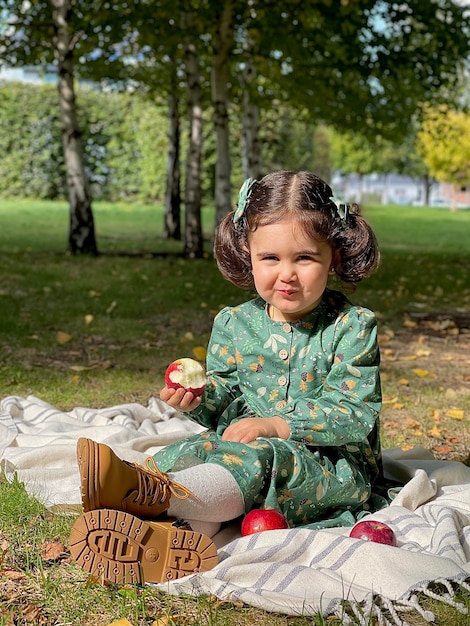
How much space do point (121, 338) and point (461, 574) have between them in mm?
4986

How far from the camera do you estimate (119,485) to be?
2.58 metres

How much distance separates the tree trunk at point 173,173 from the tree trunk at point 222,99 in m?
2.99

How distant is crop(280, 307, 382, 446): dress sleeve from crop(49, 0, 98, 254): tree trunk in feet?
31.6

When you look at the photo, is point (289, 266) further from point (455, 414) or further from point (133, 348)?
point (133, 348)

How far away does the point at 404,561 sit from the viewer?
8.83 feet

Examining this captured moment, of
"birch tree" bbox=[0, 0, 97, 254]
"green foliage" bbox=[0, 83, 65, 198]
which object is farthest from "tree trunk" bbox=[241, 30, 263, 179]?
"green foliage" bbox=[0, 83, 65, 198]

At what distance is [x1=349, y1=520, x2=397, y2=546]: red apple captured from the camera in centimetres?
291

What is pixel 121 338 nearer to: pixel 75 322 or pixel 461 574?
pixel 75 322

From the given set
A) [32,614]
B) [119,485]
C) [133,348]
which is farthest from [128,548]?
[133,348]

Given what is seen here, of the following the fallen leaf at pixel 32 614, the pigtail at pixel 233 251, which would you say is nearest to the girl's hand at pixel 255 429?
the pigtail at pixel 233 251

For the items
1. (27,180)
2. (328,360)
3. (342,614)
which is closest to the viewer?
(342,614)

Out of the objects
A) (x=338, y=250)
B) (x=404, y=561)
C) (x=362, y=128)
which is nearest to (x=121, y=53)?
(x=362, y=128)

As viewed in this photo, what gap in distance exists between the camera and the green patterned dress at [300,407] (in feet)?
9.96

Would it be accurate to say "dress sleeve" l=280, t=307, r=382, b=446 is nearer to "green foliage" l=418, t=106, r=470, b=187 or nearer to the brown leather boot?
the brown leather boot
